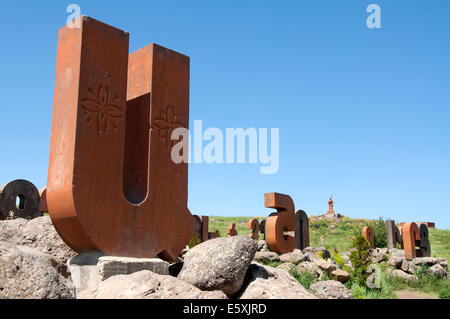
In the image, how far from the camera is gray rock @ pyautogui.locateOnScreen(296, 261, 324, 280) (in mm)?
9961

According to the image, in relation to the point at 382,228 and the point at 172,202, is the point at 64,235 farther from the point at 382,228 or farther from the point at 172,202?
the point at 382,228

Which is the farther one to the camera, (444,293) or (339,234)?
(339,234)

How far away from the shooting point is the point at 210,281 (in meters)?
5.84

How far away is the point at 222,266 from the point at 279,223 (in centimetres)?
644

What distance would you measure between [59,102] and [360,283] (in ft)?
25.5

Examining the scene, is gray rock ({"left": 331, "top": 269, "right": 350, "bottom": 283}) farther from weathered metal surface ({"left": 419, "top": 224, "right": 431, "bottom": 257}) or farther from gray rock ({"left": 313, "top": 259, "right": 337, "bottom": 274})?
weathered metal surface ({"left": 419, "top": 224, "right": 431, "bottom": 257})

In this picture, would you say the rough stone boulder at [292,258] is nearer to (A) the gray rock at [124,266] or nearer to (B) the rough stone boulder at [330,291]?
(B) the rough stone boulder at [330,291]

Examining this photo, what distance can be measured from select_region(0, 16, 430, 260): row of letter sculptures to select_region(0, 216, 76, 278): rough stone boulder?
0.78 metres

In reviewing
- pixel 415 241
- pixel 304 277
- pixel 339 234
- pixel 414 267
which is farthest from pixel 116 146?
pixel 339 234

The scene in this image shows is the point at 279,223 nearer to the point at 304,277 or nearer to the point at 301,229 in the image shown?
the point at 304,277

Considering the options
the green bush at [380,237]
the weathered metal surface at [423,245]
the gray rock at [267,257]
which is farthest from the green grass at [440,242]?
the gray rock at [267,257]

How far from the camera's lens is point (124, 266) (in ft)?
19.6

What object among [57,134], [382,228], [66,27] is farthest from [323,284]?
[382,228]

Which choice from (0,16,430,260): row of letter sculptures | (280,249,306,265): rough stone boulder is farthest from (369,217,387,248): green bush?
(0,16,430,260): row of letter sculptures
